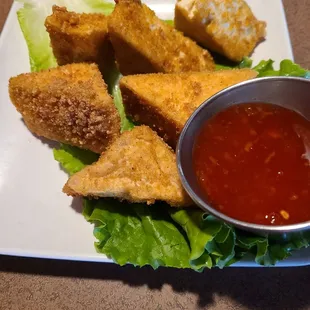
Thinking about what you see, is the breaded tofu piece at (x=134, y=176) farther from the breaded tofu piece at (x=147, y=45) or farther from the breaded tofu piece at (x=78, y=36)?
the breaded tofu piece at (x=78, y=36)

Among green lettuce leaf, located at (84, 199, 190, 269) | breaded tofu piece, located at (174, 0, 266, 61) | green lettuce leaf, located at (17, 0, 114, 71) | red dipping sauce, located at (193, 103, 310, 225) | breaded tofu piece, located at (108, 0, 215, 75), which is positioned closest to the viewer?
red dipping sauce, located at (193, 103, 310, 225)

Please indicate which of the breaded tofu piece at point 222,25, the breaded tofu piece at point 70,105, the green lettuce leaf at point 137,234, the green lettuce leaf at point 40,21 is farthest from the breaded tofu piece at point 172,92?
the green lettuce leaf at point 40,21

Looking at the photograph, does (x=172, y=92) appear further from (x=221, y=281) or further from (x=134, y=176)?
(x=221, y=281)

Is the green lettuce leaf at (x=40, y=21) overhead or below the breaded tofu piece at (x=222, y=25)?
below

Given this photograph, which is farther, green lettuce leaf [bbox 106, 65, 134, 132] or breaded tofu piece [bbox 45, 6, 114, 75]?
green lettuce leaf [bbox 106, 65, 134, 132]

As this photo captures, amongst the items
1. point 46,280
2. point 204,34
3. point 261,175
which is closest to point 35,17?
point 204,34

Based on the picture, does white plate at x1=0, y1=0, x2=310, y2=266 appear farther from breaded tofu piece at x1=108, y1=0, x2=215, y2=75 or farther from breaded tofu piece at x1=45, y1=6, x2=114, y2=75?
breaded tofu piece at x1=108, y1=0, x2=215, y2=75

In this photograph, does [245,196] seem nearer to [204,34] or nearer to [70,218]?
[70,218]

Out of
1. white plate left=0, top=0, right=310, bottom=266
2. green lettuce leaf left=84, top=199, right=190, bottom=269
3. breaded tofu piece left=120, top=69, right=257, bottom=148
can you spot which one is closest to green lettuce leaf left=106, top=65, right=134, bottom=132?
breaded tofu piece left=120, top=69, right=257, bottom=148
